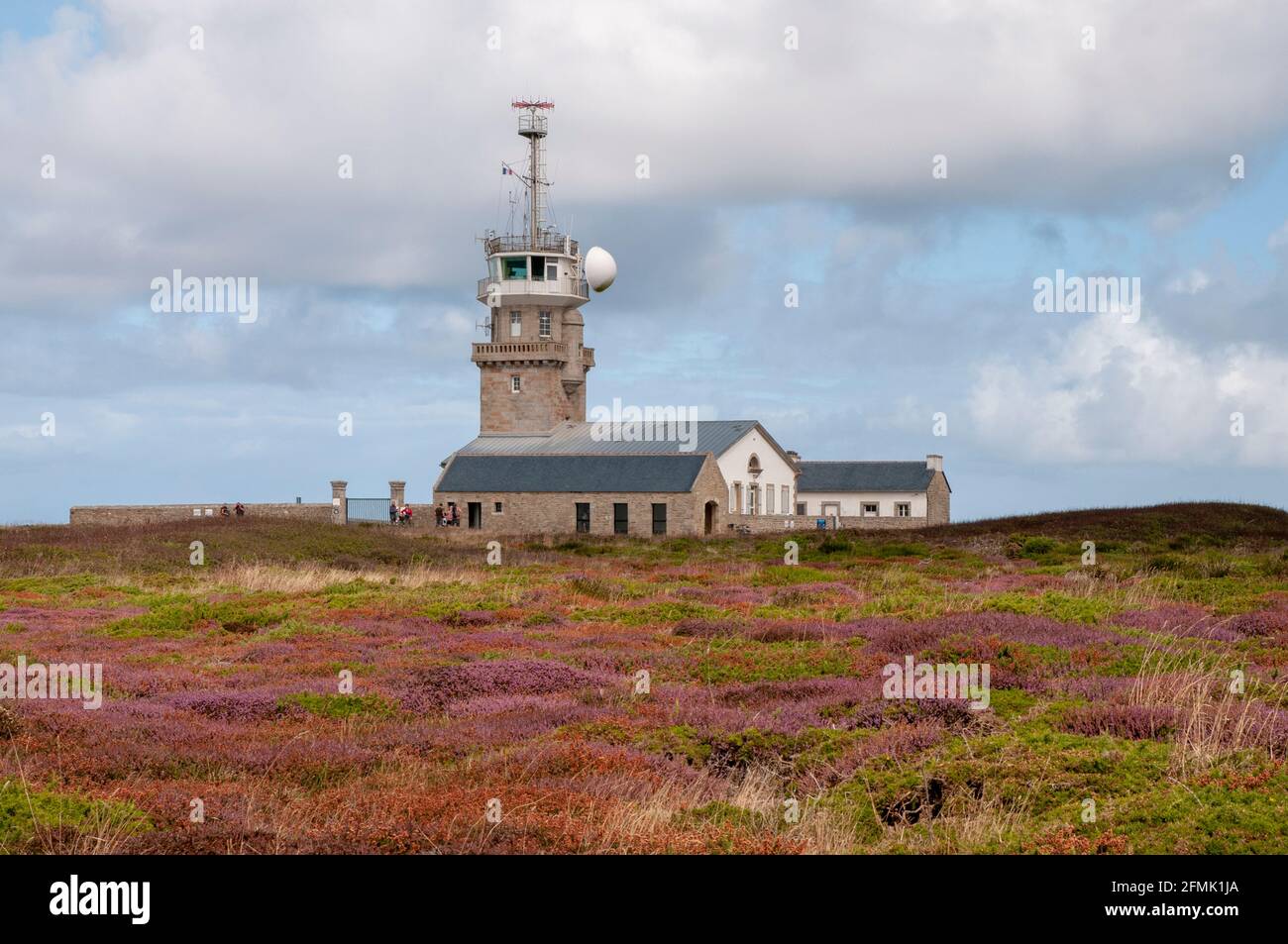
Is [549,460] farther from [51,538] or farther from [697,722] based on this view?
[697,722]

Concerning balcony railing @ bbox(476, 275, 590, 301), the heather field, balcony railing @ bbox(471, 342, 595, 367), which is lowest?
the heather field

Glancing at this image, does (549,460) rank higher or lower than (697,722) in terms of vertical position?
higher

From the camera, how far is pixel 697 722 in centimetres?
1408

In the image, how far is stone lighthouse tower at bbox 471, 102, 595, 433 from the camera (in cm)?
8000

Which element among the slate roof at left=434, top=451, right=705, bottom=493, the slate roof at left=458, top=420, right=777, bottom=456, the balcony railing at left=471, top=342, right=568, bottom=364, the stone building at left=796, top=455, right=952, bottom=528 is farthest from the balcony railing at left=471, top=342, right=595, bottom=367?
the stone building at left=796, top=455, right=952, bottom=528

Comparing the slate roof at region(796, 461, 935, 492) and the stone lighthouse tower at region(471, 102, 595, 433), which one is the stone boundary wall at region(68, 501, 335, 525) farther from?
the slate roof at region(796, 461, 935, 492)

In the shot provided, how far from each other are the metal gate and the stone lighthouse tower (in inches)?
349

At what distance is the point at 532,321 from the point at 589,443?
30.3 feet

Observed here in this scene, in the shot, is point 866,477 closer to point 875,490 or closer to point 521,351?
point 875,490

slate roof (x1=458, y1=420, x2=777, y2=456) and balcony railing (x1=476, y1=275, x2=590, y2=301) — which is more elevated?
balcony railing (x1=476, y1=275, x2=590, y2=301)

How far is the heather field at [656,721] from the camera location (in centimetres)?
960
